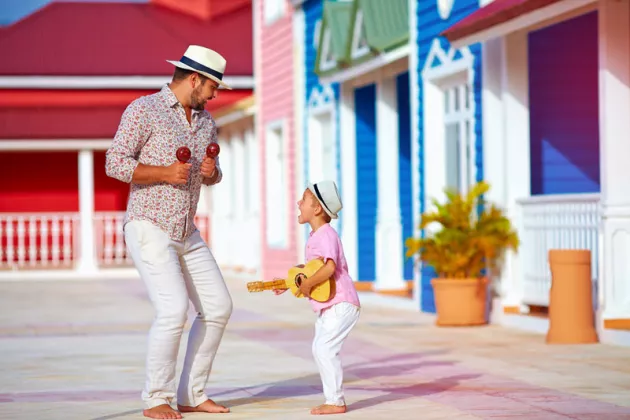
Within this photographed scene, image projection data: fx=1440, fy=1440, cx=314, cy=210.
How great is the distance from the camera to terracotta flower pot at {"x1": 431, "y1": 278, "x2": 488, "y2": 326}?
12.8 m

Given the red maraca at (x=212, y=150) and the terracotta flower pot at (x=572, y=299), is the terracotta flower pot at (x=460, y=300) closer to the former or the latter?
the terracotta flower pot at (x=572, y=299)

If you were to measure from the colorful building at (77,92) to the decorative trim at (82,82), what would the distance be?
0.02 m

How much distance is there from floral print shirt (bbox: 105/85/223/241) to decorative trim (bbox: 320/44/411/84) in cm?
857

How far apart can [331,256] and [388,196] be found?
1034 centimetres

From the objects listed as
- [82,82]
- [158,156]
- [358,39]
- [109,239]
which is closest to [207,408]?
[158,156]

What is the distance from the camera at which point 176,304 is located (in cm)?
672

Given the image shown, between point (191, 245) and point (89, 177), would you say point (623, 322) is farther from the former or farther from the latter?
point (89, 177)

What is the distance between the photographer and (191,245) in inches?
275

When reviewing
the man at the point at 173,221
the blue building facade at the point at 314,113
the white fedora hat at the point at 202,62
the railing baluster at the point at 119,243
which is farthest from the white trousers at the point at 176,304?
the railing baluster at the point at 119,243

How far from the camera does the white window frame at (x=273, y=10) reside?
71.3 feet

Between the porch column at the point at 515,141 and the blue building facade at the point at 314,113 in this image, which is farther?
the blue building facade at the point at 314,113

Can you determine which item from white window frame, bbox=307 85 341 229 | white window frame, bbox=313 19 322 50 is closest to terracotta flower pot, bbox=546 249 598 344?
white window frame, bbox=307 85 341 229

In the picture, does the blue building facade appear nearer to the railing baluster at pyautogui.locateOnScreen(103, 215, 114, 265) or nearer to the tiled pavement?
the tiled pavement

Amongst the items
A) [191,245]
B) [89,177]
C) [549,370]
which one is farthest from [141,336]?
[89,177]
